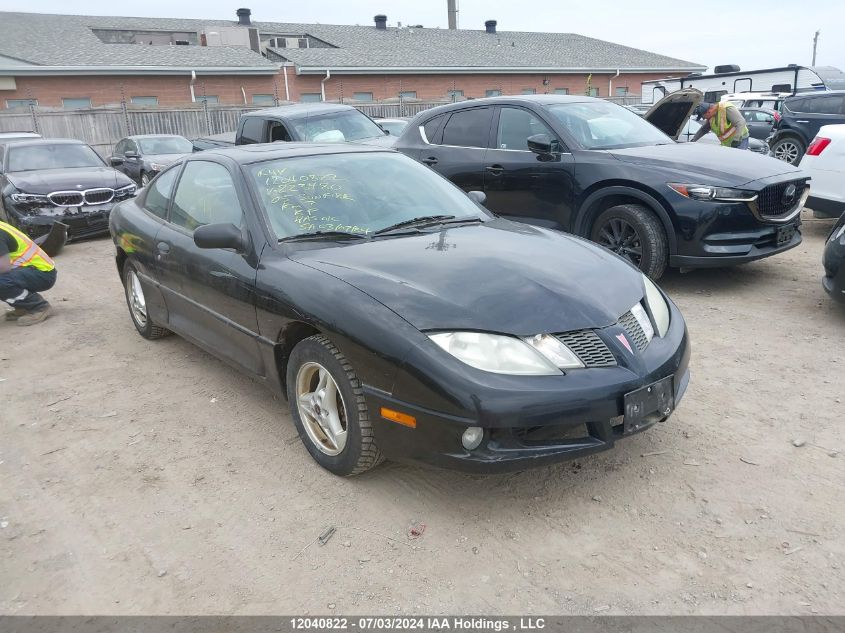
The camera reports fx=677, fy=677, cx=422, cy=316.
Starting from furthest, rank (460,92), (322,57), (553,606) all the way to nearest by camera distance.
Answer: (460,92), (322,57), (553,606)

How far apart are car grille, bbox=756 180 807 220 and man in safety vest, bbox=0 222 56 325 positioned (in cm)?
657

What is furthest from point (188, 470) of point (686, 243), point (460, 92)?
point (460, 92)

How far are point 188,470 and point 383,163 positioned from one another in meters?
2.22

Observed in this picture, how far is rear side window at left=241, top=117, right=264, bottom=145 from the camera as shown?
36.0 feet

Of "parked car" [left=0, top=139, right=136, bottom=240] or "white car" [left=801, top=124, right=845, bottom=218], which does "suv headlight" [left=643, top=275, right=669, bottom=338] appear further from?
"parked car" [left=0, top=139, right=136, bottom=240]

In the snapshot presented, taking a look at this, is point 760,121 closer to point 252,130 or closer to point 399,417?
point 252,130

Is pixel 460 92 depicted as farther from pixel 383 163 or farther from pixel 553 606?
pixel 553 606

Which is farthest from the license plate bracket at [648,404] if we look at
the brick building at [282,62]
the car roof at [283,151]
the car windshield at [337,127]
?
the brick building at [282,62]

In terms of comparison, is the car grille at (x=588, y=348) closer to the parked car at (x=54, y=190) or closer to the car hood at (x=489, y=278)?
the car hood at (x=489, y=278)

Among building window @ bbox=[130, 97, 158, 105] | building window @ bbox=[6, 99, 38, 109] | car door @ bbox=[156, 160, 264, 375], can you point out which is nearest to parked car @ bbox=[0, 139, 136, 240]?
car door @ bbox=[156, 160, 264, 375]

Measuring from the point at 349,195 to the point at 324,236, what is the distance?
0.41 metres

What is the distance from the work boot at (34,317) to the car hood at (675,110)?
727cm

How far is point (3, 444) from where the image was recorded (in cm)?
396

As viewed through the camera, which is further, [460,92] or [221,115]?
[460,92]
